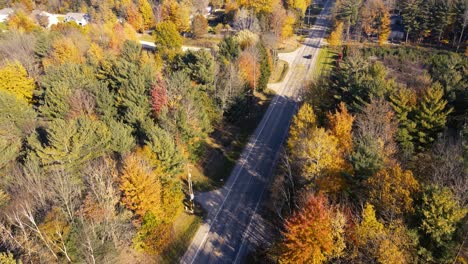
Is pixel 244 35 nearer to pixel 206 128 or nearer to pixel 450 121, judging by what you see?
pixel 206 128

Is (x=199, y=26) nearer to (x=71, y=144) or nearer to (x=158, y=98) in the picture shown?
(x=158, y=98)

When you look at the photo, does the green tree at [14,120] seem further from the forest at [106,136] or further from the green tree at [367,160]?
the green tree at [367,160]

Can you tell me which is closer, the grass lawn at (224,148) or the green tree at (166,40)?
the grass lawn at (224,148)

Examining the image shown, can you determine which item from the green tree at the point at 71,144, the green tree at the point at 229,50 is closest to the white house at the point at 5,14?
the green tree at the point at 229,50

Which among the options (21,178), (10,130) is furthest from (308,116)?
(10,130)

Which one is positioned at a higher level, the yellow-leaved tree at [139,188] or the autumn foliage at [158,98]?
the autumn foliage at [158,98]

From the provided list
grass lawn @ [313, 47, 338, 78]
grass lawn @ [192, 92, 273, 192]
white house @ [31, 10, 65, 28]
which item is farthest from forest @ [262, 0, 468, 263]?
white house @ [31, 10, 65, 28]

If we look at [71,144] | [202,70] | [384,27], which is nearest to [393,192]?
[71,144]
